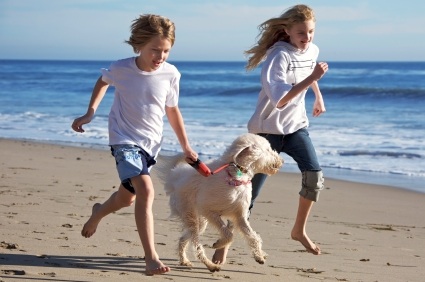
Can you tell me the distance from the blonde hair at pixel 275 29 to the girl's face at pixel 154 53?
101 cm

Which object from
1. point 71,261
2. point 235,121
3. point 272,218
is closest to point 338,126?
point 235,121

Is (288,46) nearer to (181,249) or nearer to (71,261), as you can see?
(181,249)

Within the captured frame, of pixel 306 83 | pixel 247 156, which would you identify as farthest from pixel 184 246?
pixel 306 83

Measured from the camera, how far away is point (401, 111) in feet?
81.0

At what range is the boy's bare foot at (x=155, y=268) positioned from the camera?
4859 mm

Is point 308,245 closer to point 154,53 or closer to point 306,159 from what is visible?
point 306,159

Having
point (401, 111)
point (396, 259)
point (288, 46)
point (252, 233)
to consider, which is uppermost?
point (288, 46)

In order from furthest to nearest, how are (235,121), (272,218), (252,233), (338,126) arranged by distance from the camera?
(235,121) < (338,126) < (272,218) < (252,233)

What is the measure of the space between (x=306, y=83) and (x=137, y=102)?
1.15 m

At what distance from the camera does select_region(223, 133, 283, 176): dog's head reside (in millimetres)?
5191

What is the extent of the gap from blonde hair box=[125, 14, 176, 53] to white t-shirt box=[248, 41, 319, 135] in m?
0.82

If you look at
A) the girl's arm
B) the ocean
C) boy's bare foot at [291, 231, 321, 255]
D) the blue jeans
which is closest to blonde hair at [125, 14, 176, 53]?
the girl's arm

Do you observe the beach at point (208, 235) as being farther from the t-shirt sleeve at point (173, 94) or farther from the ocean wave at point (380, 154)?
the ocean wave at point (380, 154)

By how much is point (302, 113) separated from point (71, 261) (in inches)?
78.8
